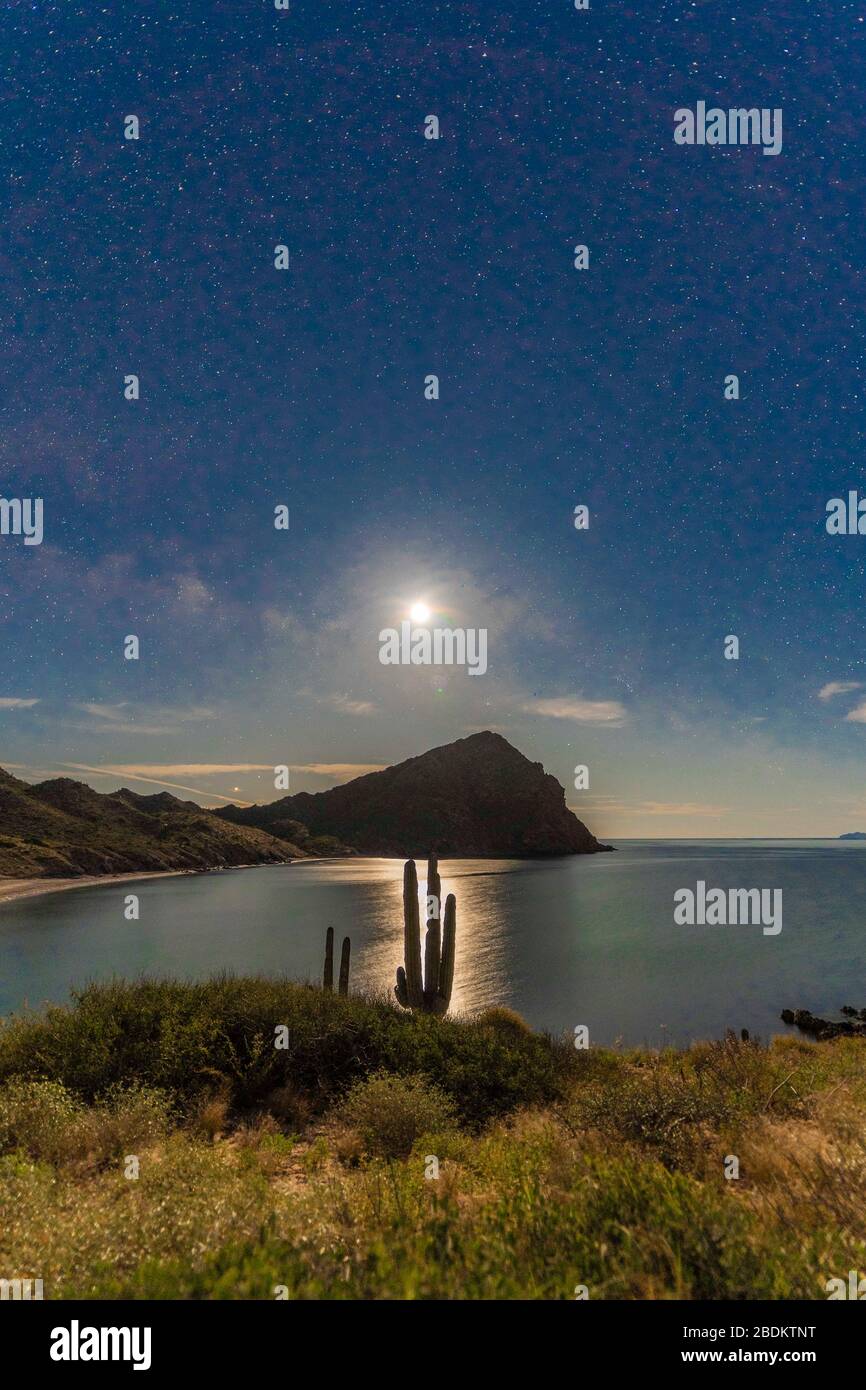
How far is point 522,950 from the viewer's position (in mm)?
49281

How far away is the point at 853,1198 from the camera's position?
503cm

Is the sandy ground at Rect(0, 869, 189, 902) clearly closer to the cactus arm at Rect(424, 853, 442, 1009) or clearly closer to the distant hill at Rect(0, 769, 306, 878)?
the distant hill at Rect(0, 769, 306, 878)

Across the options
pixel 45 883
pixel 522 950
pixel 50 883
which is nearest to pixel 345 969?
pixel 522 950

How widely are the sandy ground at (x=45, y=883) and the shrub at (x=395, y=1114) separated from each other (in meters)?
78.3

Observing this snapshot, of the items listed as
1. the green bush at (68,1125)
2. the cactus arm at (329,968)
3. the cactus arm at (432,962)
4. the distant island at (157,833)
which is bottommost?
the distant island at (157,833)

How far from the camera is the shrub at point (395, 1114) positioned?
8.42 metres

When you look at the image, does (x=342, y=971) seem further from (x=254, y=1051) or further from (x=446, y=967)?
(x=254, y=1051)

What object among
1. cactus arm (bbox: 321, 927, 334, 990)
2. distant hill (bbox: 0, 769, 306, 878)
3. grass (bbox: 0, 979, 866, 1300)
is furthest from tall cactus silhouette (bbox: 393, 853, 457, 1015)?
distant hill (bbox: 0, 769, 306, 878)

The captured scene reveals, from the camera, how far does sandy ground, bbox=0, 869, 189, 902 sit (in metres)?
72.4

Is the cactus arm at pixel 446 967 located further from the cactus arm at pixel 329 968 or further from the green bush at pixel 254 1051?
the green bush at pixel 254 1051

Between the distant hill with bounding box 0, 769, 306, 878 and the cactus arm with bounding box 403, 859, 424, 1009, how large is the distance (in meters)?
88.5

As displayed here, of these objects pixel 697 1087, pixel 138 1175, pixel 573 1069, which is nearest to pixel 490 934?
pixel 573 1069

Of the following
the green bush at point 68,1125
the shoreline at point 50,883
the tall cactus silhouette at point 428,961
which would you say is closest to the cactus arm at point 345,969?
the tall cactus silhouette at point 428,961
